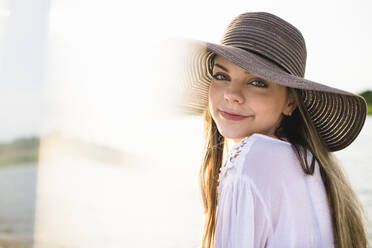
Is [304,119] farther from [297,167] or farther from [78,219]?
[78,219]

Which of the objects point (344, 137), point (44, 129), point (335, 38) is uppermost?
point (335, 38)

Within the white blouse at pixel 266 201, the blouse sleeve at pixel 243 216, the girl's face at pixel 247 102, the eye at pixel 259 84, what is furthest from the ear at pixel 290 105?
the blouse sleeve at pixel 243 216

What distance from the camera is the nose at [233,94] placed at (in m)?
1.32

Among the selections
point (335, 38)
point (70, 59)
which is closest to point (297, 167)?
point (335, 38)

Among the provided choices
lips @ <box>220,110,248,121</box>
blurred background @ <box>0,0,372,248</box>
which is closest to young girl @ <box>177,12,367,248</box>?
lips @ <box>220,110,248,121</box>

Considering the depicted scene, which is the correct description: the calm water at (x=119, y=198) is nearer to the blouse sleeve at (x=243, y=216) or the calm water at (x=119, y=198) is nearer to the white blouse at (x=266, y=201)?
the white blouse at (x=266, y=201)

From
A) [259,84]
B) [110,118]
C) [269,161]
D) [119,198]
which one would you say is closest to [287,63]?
[259,84]

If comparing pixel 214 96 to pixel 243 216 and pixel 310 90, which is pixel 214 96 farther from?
pixel 243 216

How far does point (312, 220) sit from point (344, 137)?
1.28 ft

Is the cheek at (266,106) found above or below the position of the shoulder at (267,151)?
above

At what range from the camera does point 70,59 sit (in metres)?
3.22

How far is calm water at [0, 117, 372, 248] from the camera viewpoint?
107 inches

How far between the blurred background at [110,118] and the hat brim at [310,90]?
3.12 ft

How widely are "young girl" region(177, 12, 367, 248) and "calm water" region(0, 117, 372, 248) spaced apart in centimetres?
129
